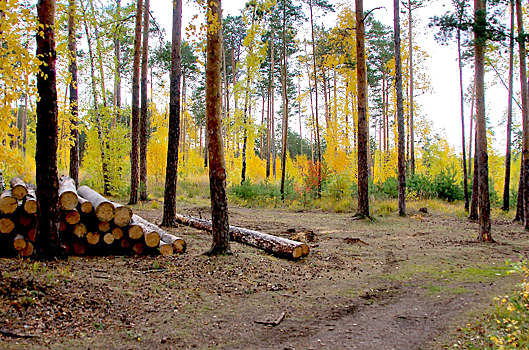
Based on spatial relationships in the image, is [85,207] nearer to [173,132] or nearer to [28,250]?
[28,250]

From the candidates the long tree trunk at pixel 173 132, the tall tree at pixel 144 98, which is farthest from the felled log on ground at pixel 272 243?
the tall tree at pixel 144 98

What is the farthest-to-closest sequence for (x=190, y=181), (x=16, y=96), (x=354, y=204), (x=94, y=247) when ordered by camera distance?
(x=190, y=181) → (x=354, y=204) → (x=94, y=247) → (x=16, y=96)

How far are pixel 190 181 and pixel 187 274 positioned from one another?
2027 cm

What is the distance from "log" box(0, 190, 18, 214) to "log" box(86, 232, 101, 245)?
1.18 metres

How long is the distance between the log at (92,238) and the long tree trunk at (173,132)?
287cm

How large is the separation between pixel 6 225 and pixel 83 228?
3.54 feet

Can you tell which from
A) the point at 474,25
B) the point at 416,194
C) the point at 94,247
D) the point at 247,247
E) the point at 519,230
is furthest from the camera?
the point at 416,194

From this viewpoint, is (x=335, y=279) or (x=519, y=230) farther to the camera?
(x=519, y=230)

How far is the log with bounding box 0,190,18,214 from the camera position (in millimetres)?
5363

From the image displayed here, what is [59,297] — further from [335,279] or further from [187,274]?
[335,279]

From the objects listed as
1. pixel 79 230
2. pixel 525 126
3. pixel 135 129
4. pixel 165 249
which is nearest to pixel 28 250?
pixel 79 230

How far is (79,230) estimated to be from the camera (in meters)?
5.79

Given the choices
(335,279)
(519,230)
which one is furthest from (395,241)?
(519,230)

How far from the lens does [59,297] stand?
3816 millimetres
